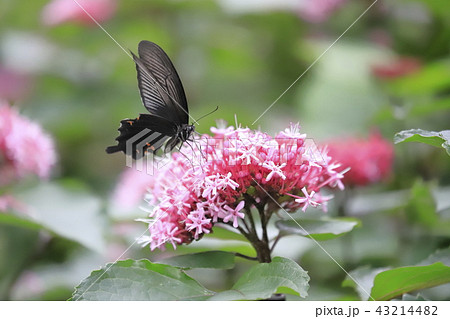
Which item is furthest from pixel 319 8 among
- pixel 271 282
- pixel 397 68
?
pixel 271 282

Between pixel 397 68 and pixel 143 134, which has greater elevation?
pixel 397 68

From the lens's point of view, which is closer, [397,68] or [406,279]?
[406,279]

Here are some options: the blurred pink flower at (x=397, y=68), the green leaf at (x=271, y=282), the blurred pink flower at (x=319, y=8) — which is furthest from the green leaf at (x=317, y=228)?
the blurred pink flower at (x=319, y=8)

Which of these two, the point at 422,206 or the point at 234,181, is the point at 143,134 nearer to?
the point at 234,181

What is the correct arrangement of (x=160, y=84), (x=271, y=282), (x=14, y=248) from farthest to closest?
(x=14, y=248)
(x=160, y=84)
(x=271, y=282)

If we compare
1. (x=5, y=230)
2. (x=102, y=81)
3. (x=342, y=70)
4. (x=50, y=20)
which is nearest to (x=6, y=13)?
(x=50, y=20)

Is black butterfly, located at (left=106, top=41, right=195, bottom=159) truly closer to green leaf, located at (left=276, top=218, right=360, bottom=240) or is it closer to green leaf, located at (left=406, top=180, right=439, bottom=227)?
green leaf, located at (left=276, top=218, right=360, bottom=240)
